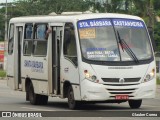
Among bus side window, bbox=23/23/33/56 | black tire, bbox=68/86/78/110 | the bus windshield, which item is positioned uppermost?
the bus windshield

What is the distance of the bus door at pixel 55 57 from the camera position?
21828mm

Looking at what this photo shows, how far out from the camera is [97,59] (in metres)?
20.3

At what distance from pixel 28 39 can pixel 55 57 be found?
2.42 m

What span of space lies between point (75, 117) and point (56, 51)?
3.61 meters

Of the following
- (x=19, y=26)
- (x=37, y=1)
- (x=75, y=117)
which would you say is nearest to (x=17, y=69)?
(x=19, y=26)

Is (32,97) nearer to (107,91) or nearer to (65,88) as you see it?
(65,88)

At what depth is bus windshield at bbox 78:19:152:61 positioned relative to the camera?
67.1ft

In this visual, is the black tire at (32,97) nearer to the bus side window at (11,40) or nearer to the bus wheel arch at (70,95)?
the bus side window at (11,40)

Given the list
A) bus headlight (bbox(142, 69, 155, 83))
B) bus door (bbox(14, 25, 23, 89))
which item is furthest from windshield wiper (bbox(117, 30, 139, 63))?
bus door (bbox(14, 25, 23, 89))

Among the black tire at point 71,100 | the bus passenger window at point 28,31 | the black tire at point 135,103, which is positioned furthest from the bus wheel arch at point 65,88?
the bus passenger window at point 28,31

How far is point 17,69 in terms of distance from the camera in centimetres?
2511

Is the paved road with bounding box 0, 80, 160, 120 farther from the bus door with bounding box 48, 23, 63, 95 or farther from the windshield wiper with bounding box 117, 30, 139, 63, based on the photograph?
the windshield wiper with bounding box 117, 30, 139, 63

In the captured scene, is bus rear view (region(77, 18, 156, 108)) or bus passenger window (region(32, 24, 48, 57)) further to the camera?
bus passenger window (region(32, 24, 48, 57))

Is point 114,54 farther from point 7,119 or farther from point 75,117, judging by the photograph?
point 7,119
